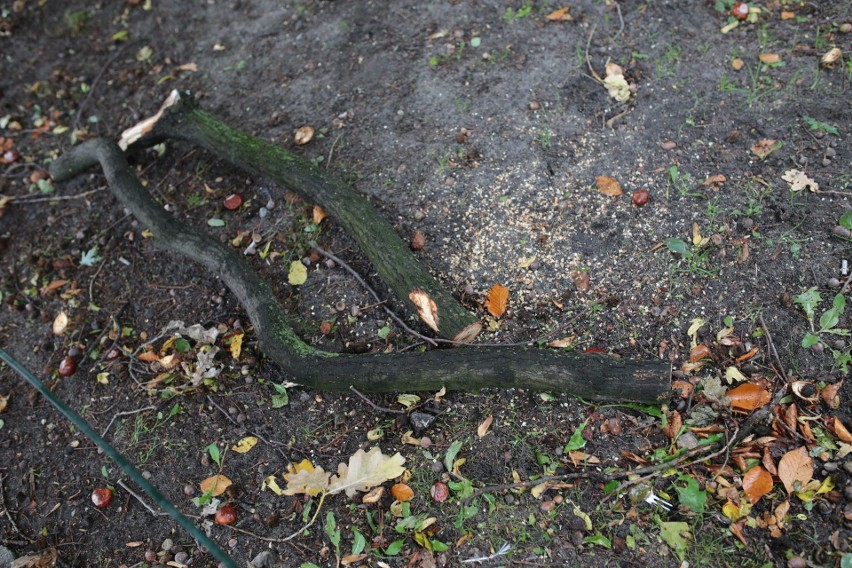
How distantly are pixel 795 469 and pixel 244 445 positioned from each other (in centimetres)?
239

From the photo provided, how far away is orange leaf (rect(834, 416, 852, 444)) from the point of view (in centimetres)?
250

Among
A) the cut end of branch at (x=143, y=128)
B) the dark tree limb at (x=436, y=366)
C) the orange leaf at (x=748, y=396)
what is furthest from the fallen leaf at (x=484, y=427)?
the cut end of branch at (x=143, y=128)

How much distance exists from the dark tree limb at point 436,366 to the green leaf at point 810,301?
0.79 m

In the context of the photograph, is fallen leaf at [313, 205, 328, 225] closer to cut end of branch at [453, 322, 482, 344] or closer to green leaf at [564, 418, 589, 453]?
cut end of branch at [453, 322, 482, 344]

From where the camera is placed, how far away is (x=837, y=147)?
323cm

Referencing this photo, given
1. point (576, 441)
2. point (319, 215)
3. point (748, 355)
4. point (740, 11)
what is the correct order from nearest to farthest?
point (576, 441) < point (748, 355) < point (319, 215) < point (740, 11)

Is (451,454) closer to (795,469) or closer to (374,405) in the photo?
(374,405)

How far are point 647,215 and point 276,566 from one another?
245 centimetres

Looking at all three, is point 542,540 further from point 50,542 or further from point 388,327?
point 50,542

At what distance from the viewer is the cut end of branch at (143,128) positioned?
390 cm

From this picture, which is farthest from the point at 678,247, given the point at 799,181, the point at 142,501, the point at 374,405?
the point at 142,501

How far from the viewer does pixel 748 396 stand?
8.63ft

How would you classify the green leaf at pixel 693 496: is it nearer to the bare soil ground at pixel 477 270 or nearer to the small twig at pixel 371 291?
the bare soil ground at pixel 477 270

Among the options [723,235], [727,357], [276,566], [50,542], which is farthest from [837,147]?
[50,542]
